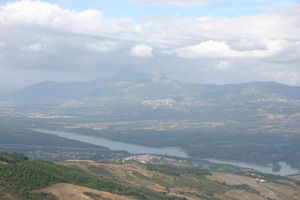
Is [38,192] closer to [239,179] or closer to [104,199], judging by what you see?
[104,199]

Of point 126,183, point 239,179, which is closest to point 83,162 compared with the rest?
point 126,183

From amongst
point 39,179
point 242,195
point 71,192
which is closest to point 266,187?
point 242,195

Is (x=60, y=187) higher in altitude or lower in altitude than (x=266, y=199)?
higher

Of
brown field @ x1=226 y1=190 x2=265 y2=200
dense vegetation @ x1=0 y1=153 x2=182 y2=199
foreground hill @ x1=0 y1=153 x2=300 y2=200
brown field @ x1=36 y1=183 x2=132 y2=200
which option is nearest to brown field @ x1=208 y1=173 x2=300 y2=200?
foreground hill @ x1=0 y1=153 x2=300 y2=200

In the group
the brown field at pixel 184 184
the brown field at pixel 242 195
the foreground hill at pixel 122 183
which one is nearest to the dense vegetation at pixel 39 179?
the foreground hill at pixel 122 183

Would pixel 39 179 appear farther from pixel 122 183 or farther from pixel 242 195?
pixel 242 195

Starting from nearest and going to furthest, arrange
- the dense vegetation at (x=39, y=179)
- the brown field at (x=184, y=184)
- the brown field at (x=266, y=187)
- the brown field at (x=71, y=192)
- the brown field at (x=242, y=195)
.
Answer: the dense vegetation at (x=39, y=179)
the brown field at (x=71, y=192)
the brown field at (x=184, y=184)
the brown field at (x=242, y=195)
the brown field at (x=266, y=187)

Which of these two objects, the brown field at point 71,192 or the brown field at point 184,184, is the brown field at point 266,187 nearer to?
the brown field at point 184,184
